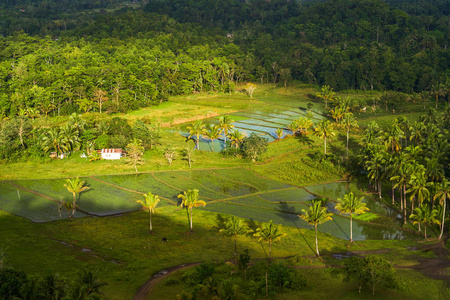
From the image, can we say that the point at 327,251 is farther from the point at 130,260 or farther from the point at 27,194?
the point at 27,194

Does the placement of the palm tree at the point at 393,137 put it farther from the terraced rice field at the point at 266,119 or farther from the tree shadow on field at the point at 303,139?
the terraced rice field at the point at 266,119

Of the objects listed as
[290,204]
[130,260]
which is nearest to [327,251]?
[290,204]

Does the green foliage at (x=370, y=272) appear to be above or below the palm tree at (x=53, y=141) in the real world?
below

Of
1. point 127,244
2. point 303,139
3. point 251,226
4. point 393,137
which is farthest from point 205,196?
point 393,137

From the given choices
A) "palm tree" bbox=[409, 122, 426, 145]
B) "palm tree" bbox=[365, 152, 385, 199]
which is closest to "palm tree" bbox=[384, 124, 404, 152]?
"palm tree" bbox=[409, 122, 426, 145]

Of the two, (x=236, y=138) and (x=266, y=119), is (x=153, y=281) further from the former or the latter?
(x=266, y=119)

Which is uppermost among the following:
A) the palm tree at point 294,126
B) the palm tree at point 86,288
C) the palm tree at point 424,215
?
the palm tree at point 86,288

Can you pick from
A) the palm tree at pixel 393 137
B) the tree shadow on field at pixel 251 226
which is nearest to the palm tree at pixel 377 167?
the palm tree at pixel 393 137
